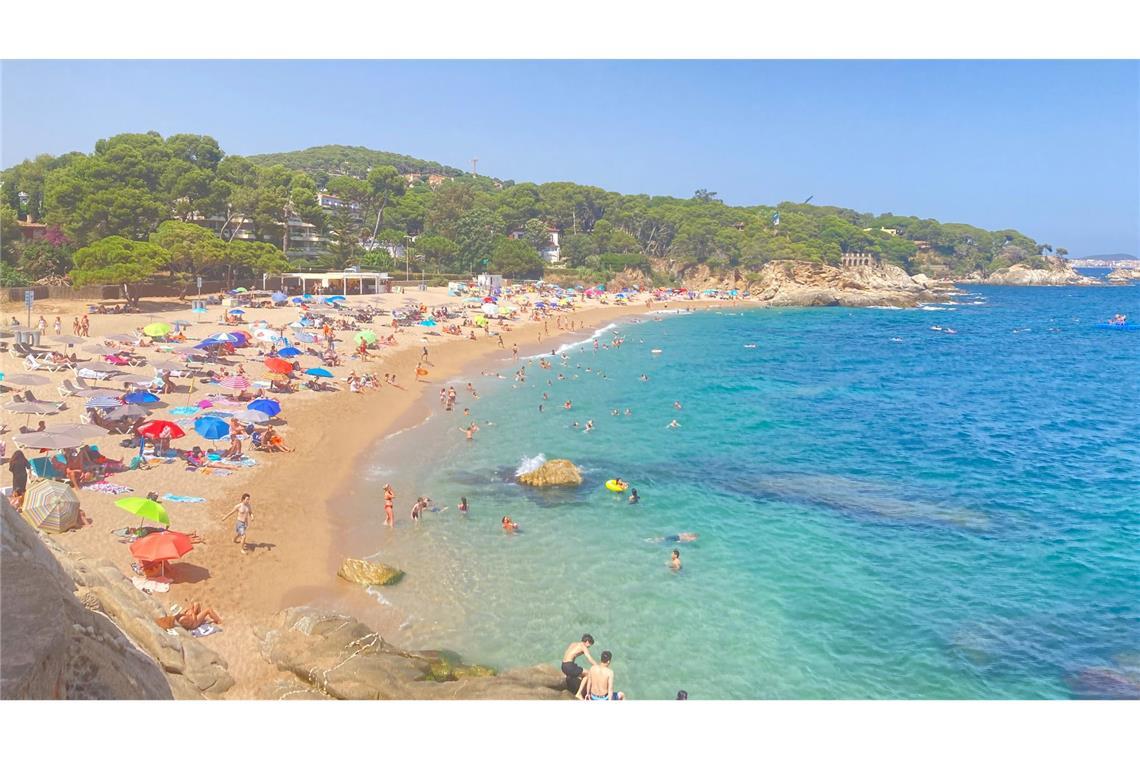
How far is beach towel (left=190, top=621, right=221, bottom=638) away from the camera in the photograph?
1148 centimetres

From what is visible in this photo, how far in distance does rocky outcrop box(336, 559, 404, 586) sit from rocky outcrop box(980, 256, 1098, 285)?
182m

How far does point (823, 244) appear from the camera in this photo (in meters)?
114

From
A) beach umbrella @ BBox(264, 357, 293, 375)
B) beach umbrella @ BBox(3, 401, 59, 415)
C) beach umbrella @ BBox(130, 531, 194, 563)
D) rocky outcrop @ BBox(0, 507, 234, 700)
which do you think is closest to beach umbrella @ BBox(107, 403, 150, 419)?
beach umbrella @ BBox(3, 401, 59, 415)

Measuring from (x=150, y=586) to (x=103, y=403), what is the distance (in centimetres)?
946

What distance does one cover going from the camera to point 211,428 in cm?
1873

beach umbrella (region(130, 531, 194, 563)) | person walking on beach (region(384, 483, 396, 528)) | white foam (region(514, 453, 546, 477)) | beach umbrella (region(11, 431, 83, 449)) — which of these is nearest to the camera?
beach umbrella (region(130, 531, 194, 563))

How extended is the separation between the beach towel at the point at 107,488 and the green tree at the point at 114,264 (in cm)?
2573

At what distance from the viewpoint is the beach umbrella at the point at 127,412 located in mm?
19188

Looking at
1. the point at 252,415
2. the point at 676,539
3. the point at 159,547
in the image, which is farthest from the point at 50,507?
the point at 676,539

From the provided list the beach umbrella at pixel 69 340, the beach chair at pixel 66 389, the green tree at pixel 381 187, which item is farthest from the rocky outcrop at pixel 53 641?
the green tree at pixel 381 187

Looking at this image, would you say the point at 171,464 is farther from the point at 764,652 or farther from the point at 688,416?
the point at 688,416

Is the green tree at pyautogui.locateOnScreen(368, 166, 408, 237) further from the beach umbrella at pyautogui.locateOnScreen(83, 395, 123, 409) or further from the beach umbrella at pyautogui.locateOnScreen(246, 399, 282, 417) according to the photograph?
the beach umbrella at pyautogui.locateOnScreen(83, 395, 123, 409)

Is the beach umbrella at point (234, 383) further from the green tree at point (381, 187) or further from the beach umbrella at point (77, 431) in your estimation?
the green tree at point (381, 187)

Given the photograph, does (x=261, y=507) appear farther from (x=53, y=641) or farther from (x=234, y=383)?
(x=53, y=641)
